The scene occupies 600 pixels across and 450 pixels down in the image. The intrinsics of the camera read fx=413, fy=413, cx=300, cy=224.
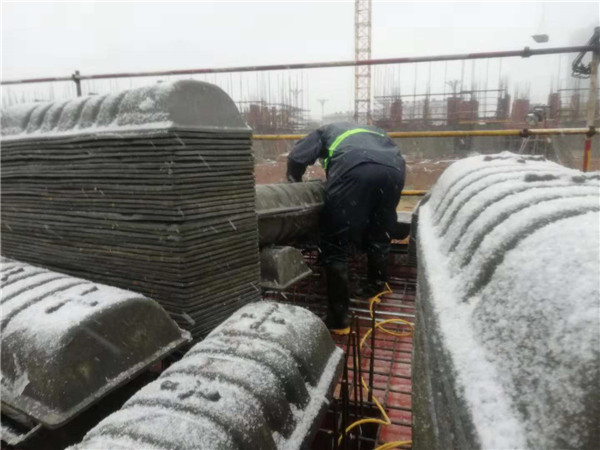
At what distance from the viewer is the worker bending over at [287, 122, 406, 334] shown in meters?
3.48

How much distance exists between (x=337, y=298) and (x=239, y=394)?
2.13 m

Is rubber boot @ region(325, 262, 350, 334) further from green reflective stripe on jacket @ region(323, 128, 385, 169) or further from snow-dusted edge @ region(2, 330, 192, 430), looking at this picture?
snow-dusted edge @ region(2, 330, 192, 430)

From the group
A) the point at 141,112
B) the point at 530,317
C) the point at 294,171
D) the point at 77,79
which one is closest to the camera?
the point at 530,317

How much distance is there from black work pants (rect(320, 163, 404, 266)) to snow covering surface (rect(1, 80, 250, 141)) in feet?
3.93

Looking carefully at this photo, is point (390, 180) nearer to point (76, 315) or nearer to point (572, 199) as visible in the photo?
point (572, 199)

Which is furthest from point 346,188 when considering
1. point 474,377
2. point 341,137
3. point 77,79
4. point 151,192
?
point 77,79

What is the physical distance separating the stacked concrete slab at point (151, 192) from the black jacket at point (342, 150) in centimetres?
114

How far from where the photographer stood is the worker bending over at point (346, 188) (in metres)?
3.48

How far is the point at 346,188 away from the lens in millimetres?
3529

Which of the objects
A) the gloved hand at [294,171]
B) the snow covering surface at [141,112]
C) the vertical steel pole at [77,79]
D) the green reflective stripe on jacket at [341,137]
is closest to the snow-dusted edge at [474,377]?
the snow covering surface at [141,112]

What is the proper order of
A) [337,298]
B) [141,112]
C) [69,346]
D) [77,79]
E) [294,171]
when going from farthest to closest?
[77,79], [294,171], [337,298], [141,112], [69,346]

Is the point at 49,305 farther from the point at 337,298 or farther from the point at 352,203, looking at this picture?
the point at 352,203

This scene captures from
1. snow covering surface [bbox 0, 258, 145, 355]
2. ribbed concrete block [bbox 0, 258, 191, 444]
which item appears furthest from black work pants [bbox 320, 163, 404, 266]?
snow covering surface [bbox 0, 258, 145, 355]

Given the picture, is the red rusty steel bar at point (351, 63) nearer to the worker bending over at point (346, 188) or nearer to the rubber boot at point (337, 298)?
the worker bending over at point (346, 188)
